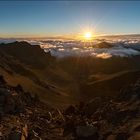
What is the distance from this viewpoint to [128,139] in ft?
66.5

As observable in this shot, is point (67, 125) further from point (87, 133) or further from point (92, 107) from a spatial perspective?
point (92, 107)

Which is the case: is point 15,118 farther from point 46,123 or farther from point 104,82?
point 104,82

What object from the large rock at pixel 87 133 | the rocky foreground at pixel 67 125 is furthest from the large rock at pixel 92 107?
the large rock at pixel 87 133

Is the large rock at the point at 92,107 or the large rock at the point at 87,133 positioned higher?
the large rock at the point at 87,133

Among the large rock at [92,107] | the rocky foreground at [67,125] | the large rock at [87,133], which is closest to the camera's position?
the rocky foreground at [67,125]

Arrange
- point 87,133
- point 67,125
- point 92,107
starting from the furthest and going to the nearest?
point 92,107 < point 67,125 < point 87,133

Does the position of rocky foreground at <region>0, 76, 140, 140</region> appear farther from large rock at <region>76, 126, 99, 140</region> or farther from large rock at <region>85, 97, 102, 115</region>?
large rock at <region>85, 97, 102, 115</region>

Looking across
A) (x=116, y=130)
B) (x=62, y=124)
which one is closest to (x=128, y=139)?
(x=116, y=130)

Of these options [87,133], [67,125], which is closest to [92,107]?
[67,125]

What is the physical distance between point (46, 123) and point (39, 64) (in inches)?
5279

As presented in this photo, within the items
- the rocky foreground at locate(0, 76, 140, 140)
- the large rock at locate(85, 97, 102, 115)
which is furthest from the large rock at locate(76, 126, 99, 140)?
the large rock at locate(85, 97, 102, 115)

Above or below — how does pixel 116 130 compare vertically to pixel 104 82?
above

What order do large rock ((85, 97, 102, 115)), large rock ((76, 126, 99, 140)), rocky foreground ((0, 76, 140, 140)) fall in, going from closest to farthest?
rocky foreground ((0, 76, 140, 140)), large rock ((76, 126, 99, 140)), large rock ((85, 97, 102, 115))

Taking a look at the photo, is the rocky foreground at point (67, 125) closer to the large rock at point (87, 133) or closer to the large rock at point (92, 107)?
the large rock at point (87, 133)
